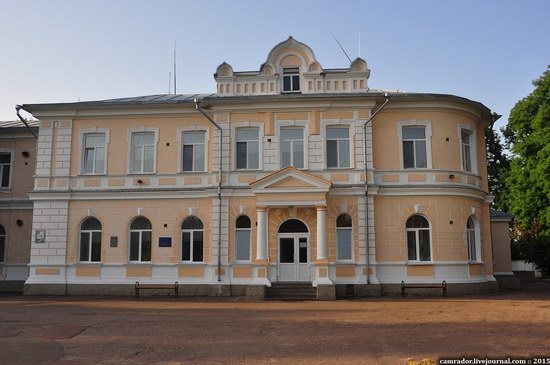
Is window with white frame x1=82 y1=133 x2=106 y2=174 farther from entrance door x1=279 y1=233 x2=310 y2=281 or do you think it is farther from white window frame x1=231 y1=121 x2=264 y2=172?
entrance door x1=279 y1=233 x2=310 y2=281

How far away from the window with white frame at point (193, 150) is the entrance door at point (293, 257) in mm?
4814

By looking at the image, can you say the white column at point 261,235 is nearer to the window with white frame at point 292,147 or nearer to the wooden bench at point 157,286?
the window with white frame at point 292,147

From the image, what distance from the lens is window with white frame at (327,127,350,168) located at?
21.4 metres

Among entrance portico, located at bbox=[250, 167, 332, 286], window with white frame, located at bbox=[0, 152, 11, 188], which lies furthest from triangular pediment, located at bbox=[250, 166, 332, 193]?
window with white frame, located at bbox=[0, 152, 11, 188]

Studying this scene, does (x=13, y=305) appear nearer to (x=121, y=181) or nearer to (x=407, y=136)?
(x=121, y=181)

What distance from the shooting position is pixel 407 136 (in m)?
21.6

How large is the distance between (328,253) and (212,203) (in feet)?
17.4

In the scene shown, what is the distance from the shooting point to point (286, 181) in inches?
803

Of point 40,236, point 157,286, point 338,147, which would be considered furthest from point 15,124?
point 338,147

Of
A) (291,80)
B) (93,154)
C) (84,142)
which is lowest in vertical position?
(93,154)

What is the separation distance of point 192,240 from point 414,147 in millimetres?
10308

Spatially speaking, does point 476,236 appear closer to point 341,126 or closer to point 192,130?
point 341,126

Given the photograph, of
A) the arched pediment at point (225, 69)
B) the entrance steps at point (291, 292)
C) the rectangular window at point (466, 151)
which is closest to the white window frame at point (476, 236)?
the rectangular window at point (466, 151)

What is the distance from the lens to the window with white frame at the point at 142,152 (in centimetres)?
2211
